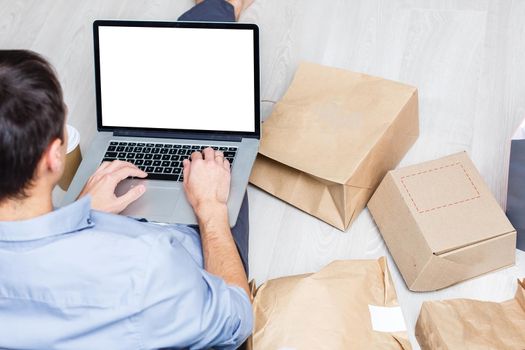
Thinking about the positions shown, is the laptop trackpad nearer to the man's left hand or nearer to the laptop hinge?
the man's left hand

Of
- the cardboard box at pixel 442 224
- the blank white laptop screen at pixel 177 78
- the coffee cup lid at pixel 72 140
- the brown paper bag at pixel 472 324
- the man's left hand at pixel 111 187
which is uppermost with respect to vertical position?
the blank white laptop screen at pixel 177 78

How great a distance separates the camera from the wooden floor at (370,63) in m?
1.49

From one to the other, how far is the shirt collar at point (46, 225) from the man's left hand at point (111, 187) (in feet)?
1.28

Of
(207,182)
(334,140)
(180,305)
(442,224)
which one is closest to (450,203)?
(442,224)

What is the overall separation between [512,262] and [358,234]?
33cm

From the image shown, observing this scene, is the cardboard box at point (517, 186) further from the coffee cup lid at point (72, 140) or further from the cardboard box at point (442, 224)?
the coffee cup lid at point (72, 140)

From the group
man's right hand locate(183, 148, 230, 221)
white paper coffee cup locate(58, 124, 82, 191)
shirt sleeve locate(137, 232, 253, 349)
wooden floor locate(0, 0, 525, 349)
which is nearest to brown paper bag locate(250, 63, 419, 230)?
wooden floor locate(0, 0, 525, 349)

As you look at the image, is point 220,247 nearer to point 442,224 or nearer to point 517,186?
point 442,224

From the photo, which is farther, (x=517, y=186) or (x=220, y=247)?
(x=517, y=186)

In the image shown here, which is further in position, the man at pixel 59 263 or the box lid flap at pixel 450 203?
the box lid flap at pixel 450 203

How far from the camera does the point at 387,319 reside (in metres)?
1.21

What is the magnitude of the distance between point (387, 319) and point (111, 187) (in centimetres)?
57

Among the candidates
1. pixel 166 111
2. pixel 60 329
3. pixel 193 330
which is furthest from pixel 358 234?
pixel 60 329

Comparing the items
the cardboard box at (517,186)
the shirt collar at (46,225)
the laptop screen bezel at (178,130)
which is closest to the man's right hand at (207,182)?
the laptop screen bezel at (178,130)
